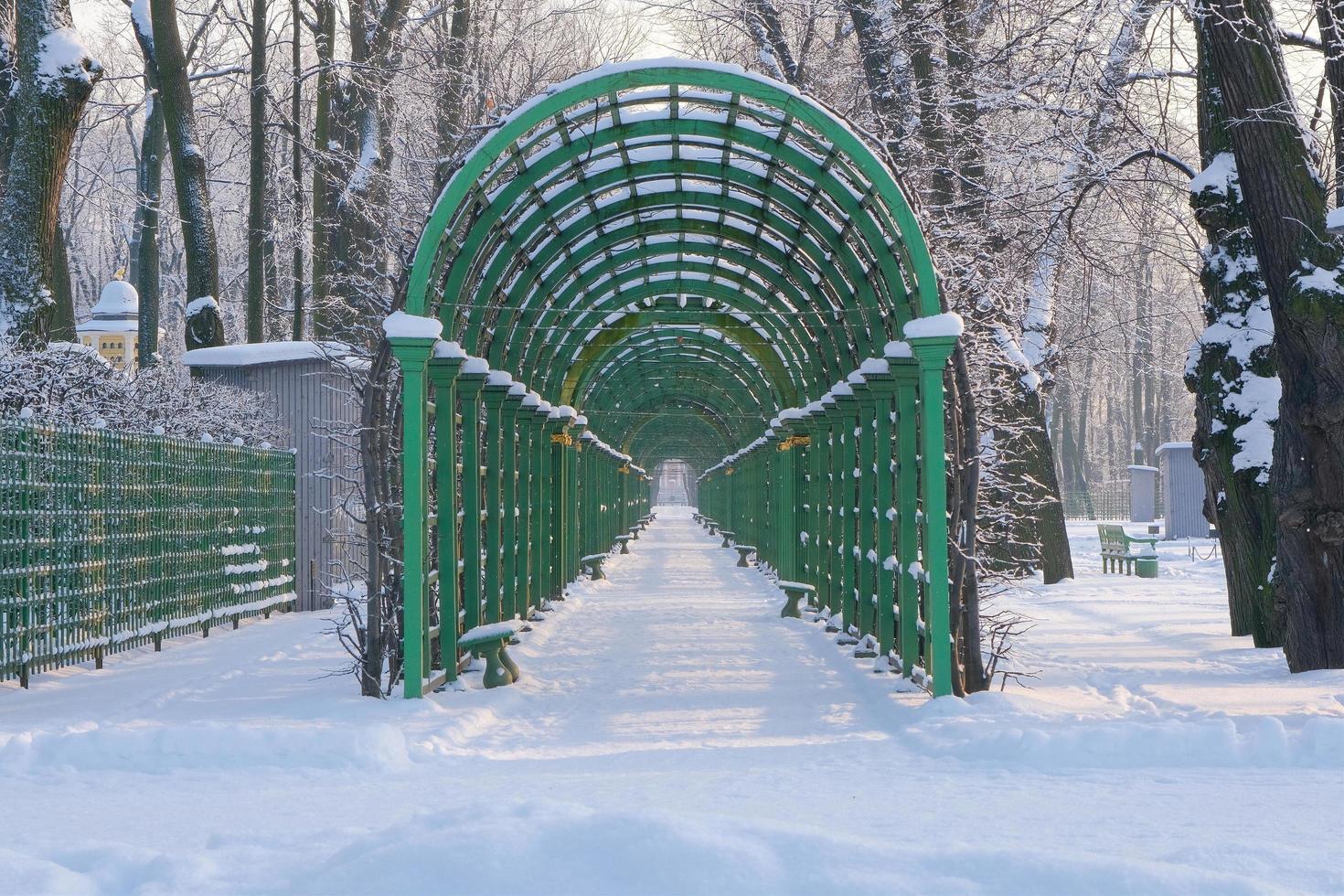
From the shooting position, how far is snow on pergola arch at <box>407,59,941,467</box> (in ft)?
26.6

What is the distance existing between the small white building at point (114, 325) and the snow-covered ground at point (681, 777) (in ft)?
102

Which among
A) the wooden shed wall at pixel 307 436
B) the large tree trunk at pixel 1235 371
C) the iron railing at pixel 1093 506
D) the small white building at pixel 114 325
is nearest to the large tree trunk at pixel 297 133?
the wooden shed wall at pixel 307 436

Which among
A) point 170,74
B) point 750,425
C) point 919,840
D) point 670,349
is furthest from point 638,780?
point 750,425

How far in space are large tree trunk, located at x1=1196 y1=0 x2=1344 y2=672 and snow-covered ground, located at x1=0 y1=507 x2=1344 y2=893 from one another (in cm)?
69

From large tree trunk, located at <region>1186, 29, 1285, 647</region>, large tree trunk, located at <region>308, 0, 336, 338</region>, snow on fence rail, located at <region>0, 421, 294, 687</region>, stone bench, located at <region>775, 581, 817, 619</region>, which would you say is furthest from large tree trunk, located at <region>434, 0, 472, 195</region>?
large tree trunk, located at <region>1186, 29, 1285, 647</region>

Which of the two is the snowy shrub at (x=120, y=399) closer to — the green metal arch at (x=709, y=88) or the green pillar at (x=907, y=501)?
the green metal arch at (x=709, y=88)

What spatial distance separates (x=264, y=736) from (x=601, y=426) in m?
18.4

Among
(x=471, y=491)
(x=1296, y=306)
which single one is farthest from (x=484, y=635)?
(x=1296, y=306)

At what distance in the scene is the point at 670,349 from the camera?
832 inches

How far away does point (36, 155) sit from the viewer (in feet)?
39.8

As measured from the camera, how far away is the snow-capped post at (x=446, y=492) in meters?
9.21

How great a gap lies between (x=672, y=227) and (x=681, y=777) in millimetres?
6729

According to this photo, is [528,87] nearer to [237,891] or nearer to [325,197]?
[325,197]

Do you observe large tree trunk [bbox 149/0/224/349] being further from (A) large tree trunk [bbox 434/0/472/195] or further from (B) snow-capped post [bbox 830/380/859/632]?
(B) snow-capped post [bbox 830/380/859/632]
